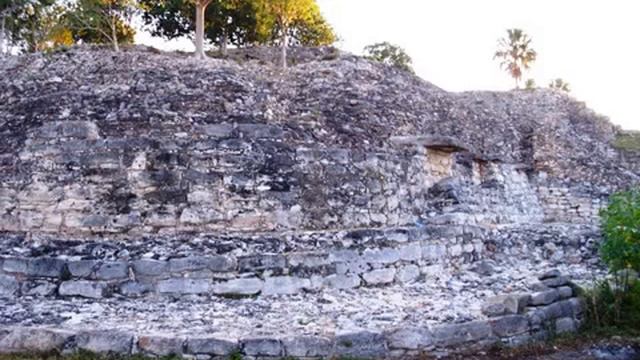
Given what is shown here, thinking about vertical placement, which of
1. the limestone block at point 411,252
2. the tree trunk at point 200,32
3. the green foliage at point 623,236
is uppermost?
the tree trunk at point 200,32

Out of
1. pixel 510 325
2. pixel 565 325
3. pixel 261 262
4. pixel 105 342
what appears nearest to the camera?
pixel 105 342

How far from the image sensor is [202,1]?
19.7 meters

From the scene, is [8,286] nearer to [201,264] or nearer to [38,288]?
[38,288]

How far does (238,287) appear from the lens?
30.0 ft

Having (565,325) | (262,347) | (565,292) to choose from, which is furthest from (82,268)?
(565,292)

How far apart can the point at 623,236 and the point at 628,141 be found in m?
14.5

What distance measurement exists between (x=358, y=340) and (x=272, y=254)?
2.84 metres

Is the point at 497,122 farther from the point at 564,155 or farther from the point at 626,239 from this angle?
the point at 626,239

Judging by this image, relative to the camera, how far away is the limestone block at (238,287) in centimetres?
914

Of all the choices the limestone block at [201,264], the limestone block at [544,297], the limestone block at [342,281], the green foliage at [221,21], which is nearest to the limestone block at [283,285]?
the limestone block at [342,281]

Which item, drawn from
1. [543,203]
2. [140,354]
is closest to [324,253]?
[140,354]

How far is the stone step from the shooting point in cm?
680

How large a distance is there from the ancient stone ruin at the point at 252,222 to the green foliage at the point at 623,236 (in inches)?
29.5

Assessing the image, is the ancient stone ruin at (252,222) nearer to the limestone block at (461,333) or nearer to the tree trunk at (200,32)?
the limestone block at (461,333)
